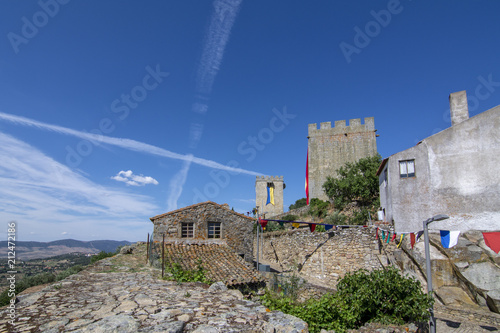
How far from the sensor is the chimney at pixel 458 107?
16.3 metres

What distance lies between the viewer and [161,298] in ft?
17.3

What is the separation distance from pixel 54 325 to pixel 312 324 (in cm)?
492

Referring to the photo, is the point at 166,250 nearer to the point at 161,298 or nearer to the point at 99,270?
the point at 99,270

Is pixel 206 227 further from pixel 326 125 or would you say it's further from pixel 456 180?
pixel 326 125

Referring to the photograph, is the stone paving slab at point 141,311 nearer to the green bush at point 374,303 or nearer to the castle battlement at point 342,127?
the green bush at point 374,303

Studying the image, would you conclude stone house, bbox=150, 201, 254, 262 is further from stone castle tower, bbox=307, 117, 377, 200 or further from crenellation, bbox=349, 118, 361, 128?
crenellation, bbox=349, 118, 361, 128

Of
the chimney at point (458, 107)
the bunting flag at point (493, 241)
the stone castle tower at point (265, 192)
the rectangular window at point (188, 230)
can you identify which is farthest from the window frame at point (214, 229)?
the stone castle tower at point (265, 192)

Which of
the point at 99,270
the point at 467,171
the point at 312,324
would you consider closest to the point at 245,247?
the point at 99,270

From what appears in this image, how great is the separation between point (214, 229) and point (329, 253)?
24.3ft

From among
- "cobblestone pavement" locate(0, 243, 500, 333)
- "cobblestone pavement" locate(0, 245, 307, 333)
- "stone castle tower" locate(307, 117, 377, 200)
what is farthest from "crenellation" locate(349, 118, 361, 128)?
"cobblestone pavement" locate(0, 245, 307, 333)

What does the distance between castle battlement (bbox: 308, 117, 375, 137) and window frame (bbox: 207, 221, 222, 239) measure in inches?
836

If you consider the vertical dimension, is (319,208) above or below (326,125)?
below

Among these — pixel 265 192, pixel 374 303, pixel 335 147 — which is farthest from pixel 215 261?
pixel 265 192

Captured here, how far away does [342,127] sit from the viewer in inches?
1277
